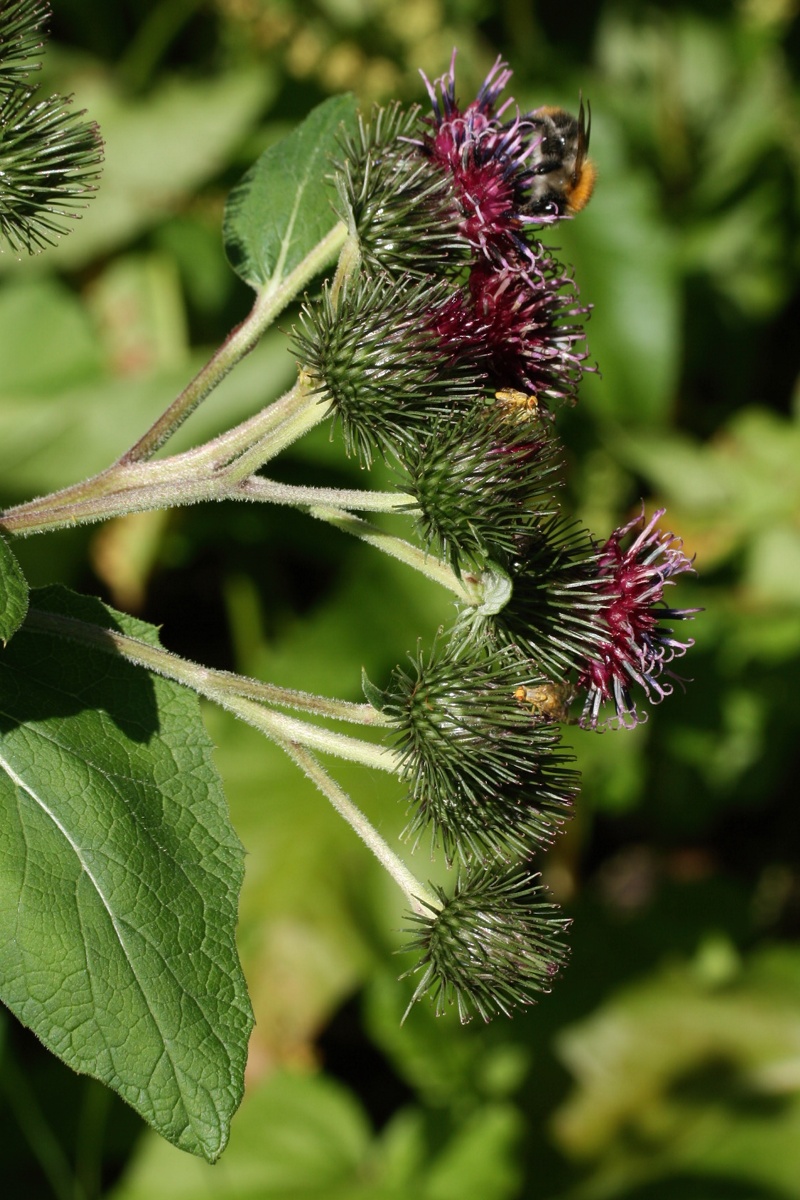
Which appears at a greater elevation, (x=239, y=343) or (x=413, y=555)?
(x=239, y=343)

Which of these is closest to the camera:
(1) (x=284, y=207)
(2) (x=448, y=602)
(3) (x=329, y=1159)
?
(1) (x=284, y=207)

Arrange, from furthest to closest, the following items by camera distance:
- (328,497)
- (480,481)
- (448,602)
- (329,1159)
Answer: (448,602)
(329,1159)
(328,497)
(480,481)

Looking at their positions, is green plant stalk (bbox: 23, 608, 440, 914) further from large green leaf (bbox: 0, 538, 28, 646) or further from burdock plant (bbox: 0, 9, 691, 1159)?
large green leaf (bbox: 0, 538, 28, 646)

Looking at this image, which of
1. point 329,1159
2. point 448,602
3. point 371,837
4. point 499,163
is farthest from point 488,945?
point 448,602

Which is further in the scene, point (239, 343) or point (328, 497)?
point (239, 343)

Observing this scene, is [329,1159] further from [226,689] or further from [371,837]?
[226,689]

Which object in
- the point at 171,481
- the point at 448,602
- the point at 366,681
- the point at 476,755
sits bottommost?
the point at 448,602

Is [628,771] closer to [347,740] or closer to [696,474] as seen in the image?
[696,474]

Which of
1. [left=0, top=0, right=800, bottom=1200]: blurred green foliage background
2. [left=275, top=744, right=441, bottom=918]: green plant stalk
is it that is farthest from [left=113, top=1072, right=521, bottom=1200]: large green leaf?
[left=275, top=744, right=441, bottom=918]: green plant stalk
